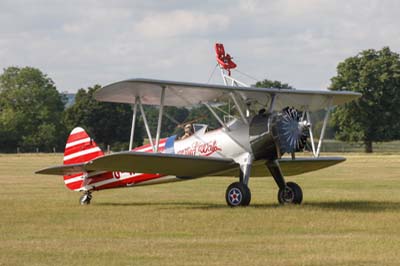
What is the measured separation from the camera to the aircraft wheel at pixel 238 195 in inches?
609

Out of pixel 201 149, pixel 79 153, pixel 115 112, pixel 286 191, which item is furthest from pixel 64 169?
pixel 115 112

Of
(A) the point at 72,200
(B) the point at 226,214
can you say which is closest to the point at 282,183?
(B) the point at 226,214

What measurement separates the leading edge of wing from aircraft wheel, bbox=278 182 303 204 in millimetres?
1275

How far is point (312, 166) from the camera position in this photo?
59.6 ft

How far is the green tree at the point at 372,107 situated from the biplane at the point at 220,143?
213 feet

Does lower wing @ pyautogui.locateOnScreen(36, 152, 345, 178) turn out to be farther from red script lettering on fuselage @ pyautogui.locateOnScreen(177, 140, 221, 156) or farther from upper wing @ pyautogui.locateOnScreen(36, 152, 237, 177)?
red script lettering on fuselage @ pyautogui.locateOnScreen(177, 140, 221, 156)

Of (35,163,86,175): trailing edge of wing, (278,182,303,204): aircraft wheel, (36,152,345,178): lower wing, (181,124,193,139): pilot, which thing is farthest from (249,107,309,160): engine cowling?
(35,163,86,175): trailing edge of wing

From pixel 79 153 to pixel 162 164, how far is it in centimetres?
314

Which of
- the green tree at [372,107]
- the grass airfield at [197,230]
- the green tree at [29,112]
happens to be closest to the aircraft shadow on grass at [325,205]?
the grass airfield at [197,230]

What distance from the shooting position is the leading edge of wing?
14917 millimetres

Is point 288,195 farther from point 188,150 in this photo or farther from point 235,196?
point 188,150

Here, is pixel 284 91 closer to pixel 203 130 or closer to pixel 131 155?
pixel 203 130

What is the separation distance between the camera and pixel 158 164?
1560cm

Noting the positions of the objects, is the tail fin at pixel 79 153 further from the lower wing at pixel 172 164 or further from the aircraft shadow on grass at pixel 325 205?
the aircraft shadow on grass at pixel 325 205
